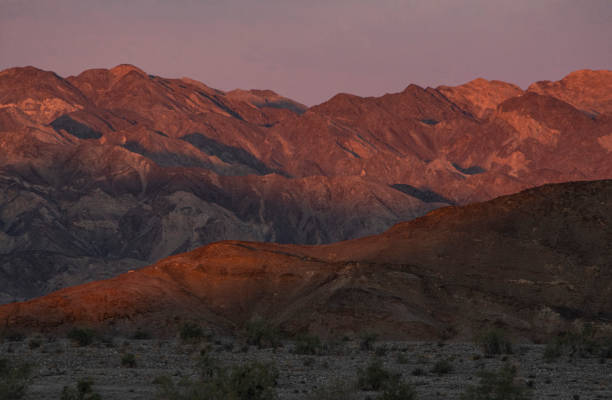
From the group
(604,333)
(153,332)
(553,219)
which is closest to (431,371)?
(604,333)

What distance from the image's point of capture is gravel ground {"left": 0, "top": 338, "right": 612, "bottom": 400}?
98.3 feet

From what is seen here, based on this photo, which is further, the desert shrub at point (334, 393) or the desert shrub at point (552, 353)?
the desert shrub at point (552, 353)

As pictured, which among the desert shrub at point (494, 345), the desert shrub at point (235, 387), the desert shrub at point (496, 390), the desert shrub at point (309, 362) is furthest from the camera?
the desert shrub at point (494, 345)

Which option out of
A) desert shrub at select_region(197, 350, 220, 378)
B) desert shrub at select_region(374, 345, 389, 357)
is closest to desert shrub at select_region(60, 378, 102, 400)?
desert shrub at select_region(197, 350, 220, 378)

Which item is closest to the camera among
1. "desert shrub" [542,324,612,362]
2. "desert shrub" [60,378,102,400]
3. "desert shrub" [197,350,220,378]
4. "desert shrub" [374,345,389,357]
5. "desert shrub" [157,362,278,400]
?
"desert shrub" [157,362,278,400]

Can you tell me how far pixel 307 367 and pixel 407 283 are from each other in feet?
115

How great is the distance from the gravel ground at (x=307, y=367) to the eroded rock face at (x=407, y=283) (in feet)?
36.8

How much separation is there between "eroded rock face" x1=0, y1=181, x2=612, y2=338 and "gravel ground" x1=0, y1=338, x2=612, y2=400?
11227 mm

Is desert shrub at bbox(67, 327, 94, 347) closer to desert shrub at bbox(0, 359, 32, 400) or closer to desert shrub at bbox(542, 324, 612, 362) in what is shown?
desert shrub at bbox(0, 359, 32, 400)

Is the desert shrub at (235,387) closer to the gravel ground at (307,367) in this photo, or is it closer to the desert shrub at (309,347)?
the gravel ground at (307,367)

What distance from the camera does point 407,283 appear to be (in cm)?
7319

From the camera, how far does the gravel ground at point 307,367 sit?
30.0 meters

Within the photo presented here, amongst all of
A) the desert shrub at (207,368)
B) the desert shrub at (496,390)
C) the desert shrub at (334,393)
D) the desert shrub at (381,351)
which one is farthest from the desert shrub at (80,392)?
the desert shrub at (381,351)

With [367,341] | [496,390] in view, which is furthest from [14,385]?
[367,341]
